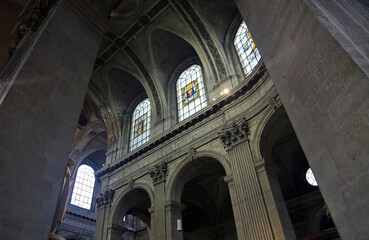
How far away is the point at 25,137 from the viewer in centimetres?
390

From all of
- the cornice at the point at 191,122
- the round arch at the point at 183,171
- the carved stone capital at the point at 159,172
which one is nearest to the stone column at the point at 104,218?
the cornice at the point at 191,122

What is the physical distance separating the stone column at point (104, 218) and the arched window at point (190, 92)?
5579 mm

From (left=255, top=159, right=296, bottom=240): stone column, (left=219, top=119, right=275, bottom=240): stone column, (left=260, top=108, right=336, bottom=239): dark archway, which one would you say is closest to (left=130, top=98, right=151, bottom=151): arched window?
(left=219, top=119, right=275, bottom=240): stone column

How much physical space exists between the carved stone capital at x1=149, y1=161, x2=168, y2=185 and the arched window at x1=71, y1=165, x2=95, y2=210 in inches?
419

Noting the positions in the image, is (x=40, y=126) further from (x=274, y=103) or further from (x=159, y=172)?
(x=159, y=172)

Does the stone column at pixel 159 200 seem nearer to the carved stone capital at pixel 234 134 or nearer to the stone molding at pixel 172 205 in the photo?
the stone molding at pixel 172 205

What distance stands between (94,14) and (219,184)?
431 inches

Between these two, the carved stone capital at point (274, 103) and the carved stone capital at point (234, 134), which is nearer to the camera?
the carved stone capital at point (274, 103)

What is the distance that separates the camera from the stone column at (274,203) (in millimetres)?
6660

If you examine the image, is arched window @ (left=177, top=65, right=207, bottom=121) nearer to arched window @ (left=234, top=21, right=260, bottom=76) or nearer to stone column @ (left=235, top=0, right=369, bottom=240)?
arched window @ (left=234, top=21, right=260, bottom=76)

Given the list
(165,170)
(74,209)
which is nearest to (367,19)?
(165,170)

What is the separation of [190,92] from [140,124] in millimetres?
3961

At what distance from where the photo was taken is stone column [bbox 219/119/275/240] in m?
7.03

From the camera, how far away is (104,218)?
1233 centimetres
